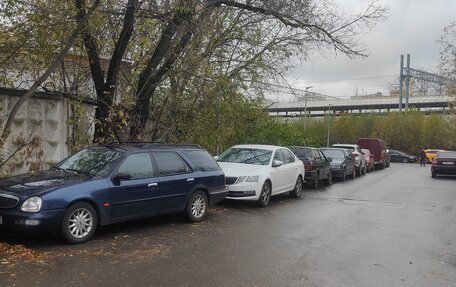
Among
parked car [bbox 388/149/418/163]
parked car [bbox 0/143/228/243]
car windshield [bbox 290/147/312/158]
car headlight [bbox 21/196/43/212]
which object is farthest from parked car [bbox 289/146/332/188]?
parked car [bbox 388/149/418/163]

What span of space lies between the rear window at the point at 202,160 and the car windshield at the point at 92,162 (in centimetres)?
180

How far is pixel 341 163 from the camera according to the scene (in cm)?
2172

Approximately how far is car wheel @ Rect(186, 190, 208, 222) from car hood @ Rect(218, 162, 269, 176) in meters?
2.15

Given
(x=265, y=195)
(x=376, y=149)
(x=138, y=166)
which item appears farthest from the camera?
(x=376, y=149)

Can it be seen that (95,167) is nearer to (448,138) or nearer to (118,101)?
(118,101)

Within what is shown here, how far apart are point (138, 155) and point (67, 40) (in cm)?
316

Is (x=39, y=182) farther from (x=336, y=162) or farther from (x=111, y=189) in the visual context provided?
(x=336, y=162)

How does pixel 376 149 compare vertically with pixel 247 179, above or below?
above

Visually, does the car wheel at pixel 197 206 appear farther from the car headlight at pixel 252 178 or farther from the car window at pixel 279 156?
the car window at pixel 279 156

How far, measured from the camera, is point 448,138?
182 feet

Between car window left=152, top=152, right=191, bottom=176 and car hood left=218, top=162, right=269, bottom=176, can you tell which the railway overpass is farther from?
car window left=152, top=152, right=191, bottom=176

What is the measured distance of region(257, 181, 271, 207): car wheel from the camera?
40.3ft

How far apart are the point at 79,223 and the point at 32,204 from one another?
0.81m

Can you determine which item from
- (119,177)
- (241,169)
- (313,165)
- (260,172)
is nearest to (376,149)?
(313,165)
